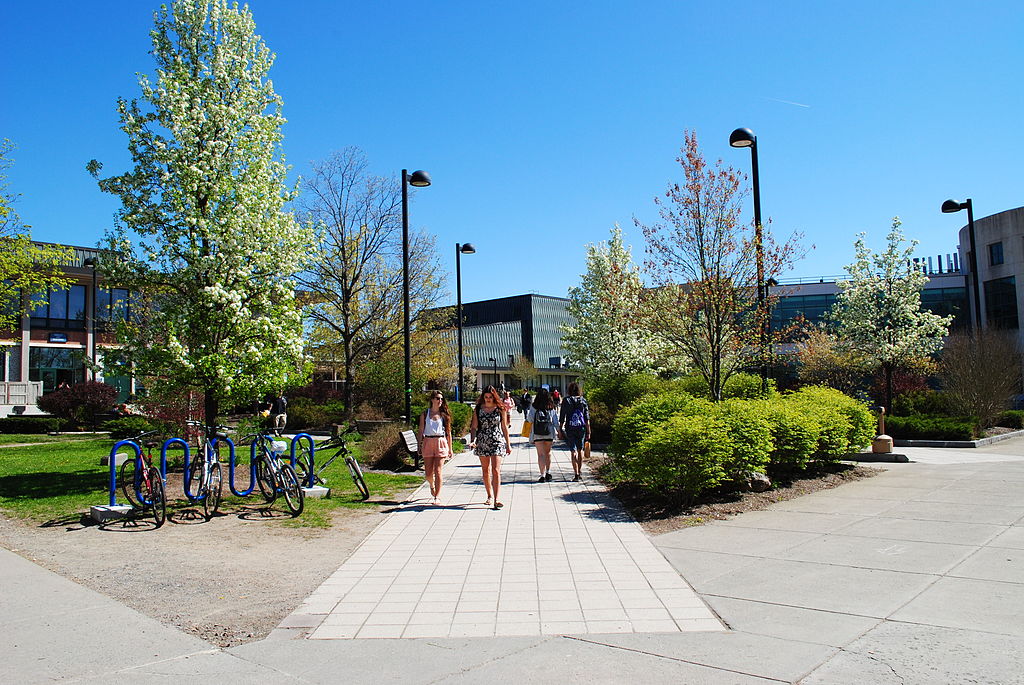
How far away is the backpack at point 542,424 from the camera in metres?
13.0

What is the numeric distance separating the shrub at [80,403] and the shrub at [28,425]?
559mm

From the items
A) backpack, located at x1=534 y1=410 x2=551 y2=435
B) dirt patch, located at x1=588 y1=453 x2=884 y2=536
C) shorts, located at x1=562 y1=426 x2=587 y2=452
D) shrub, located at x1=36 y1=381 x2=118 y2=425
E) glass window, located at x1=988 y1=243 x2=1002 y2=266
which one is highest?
glass window, located at x1=988 y1=243 x2=1002 y2=266

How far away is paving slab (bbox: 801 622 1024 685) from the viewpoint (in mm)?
4102

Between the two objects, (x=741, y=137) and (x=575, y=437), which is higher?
(x=741, y=137)

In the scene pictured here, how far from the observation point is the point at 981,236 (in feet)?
174

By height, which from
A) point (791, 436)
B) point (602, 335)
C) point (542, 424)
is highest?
point (602, 335)

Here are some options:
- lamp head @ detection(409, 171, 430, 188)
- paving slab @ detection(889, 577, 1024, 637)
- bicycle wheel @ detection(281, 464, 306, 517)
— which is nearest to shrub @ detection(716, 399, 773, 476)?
paving slab @ detection(889, 577, 1024, 637)

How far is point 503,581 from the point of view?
262 inches

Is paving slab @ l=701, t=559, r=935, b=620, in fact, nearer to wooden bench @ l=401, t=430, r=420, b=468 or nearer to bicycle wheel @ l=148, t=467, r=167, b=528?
bicycle wheel @ l=148, t=467, r=167, b=528

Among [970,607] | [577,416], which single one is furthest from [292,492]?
[970,607]

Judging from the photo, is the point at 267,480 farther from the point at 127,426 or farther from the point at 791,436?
the point at 127,426

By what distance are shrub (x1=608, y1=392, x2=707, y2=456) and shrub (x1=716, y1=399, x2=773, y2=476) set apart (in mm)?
1178

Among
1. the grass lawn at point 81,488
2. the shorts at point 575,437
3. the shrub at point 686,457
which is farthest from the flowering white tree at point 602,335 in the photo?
the shrub at point 686,457

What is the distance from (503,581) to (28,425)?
86.8 feet
